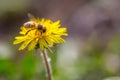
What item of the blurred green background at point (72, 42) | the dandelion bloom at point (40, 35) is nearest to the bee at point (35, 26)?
the dandelion bloom at point (40, 35)

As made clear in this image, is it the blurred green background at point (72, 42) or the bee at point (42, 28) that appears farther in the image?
the blurred green background at point (72, 42)

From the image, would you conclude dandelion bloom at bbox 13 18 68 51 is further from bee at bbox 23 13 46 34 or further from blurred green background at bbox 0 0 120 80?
blurred green background at bbox 0 0 120 80

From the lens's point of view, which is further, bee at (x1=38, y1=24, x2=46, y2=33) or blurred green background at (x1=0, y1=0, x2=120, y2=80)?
blurred green background at (x1=0, y1=0, x2=120, y2=80)

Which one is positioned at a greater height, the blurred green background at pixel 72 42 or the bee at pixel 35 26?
the blurred green background at pixel 72 42

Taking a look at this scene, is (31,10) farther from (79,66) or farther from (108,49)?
(79,66)

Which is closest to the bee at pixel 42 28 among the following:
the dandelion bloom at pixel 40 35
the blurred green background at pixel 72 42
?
the dandelion bloom at pixel 40 35

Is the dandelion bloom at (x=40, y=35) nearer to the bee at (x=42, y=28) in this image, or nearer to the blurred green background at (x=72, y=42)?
the bee at (x=42, y=28)

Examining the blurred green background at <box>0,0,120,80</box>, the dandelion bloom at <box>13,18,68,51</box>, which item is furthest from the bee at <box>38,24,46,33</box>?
the blurred green background at <box>0,0,120,80</box>
